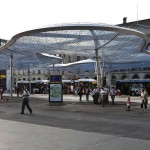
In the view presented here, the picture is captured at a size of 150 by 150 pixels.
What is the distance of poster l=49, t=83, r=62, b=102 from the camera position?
29750mm

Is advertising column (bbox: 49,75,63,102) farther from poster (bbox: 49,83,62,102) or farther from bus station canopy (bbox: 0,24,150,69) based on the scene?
bus station canopy (bbox: 0,24,150,69)

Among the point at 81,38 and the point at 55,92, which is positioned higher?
the point at 81,38

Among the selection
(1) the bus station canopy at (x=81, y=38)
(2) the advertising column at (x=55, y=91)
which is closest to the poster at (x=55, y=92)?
(2) the advertising column at (x=55, y=91)

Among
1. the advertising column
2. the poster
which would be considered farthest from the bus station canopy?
the poster

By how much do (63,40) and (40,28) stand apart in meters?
6.09

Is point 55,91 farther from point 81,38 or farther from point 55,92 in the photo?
point 81,38

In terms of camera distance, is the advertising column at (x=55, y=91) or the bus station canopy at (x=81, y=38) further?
the advertising column at (x=55, y=91)

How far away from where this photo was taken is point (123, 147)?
959cm

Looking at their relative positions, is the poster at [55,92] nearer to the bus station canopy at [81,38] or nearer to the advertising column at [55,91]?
the advertising column at [55,91]

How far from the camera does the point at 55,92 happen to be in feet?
98.0

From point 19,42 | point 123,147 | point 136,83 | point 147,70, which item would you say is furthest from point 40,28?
point 147,70

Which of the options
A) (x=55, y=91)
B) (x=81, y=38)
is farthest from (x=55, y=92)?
(x=81, y=38)

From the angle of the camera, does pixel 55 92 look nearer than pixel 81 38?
Yes

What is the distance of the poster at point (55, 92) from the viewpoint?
97.6 feet
